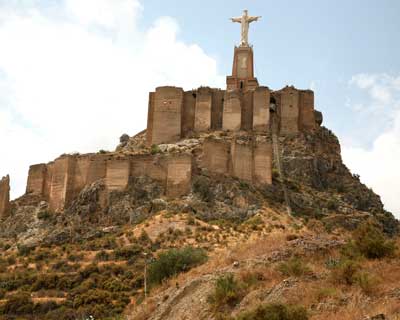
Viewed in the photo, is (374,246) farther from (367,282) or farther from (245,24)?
(245,24)

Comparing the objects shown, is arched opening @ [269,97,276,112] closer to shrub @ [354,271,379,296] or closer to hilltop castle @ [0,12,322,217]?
hilltop castle @ [0,12,322,217]

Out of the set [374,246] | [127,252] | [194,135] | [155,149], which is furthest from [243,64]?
[374,246]

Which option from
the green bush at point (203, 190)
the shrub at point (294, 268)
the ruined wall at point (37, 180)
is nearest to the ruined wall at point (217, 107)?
the green bush at point (203, 190)

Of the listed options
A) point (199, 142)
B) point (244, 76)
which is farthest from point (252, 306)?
point (244, 76)

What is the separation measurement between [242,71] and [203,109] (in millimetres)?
7596

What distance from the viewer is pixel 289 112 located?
4772cm

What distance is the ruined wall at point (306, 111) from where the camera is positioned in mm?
47906

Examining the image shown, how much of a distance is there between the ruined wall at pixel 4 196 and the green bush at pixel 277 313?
37.4 meters

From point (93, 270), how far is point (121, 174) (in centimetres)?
825

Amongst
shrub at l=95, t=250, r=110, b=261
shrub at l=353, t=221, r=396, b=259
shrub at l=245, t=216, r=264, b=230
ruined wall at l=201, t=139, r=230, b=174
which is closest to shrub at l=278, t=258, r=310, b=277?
Answer: shrub at l=353, t=221, r=396, b=259

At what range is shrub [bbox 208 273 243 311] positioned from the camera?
11805 millimetres

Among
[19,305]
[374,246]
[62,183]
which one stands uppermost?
[62,183]

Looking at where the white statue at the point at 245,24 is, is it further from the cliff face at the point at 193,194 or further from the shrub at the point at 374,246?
the shrub at the point at 374,246

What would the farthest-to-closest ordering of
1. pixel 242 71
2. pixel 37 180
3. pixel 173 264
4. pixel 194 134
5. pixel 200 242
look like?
pixel 242 71 → pixel 194 134 → pixel 37 180 → pixel 200 242 → pixel 173 264
